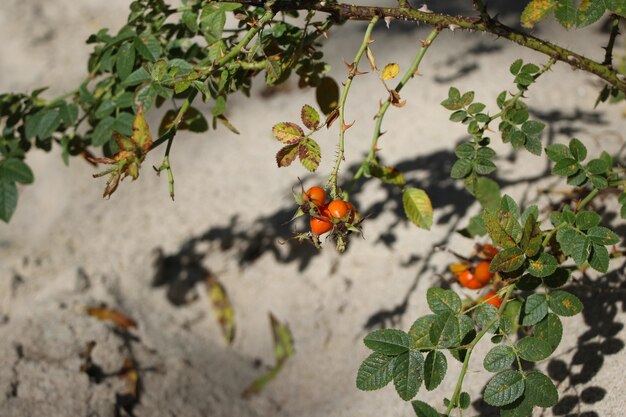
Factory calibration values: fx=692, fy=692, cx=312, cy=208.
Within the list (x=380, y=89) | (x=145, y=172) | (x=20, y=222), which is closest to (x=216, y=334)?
(x=145, y=172)

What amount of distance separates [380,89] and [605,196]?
1190 mm

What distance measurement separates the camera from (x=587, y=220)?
51.1 inches

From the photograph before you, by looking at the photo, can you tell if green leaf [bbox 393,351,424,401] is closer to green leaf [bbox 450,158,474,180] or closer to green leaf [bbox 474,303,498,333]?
green leaf [bbox 474,303,498,333]

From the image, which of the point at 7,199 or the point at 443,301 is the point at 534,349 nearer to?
the point at 443,301

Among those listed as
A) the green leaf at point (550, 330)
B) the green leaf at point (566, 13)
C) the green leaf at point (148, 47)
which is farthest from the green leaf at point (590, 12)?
the green leaf at point (148, 47)

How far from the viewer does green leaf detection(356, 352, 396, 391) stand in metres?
1.17

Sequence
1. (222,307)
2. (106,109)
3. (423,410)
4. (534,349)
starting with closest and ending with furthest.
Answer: (423,410) → (534,349) → (106,109) → (222,307)

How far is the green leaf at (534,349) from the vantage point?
1.20m

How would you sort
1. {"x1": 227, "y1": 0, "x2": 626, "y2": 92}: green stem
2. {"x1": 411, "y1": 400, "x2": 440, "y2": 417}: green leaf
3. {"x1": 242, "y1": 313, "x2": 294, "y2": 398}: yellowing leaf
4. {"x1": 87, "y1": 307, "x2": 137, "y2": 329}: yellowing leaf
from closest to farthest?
1. {"x1": 411, "y1": 400, "x2": 440, "y2": 417}: green leaf
2. {"x1": 227, "y1": 0, "x2": 626, "y2": 92}: green stem
3. {"x1": 242, "y1": 313, "x2": 294, "y2": 398}: yellowing leaf
4. {"x1": 87, "y1": 307, "x2": 137, "y2": 329}: yellowing leaf

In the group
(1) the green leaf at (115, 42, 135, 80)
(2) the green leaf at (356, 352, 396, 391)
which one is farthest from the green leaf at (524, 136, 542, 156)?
(1) the green leaf at (115, 42, 135, 80)

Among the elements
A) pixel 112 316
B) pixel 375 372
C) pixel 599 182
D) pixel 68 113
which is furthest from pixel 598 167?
pixel 112 316

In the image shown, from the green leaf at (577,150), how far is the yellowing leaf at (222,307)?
131cm

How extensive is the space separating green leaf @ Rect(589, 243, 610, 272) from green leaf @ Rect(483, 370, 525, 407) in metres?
0.26

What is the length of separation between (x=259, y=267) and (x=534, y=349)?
4.52 feet
